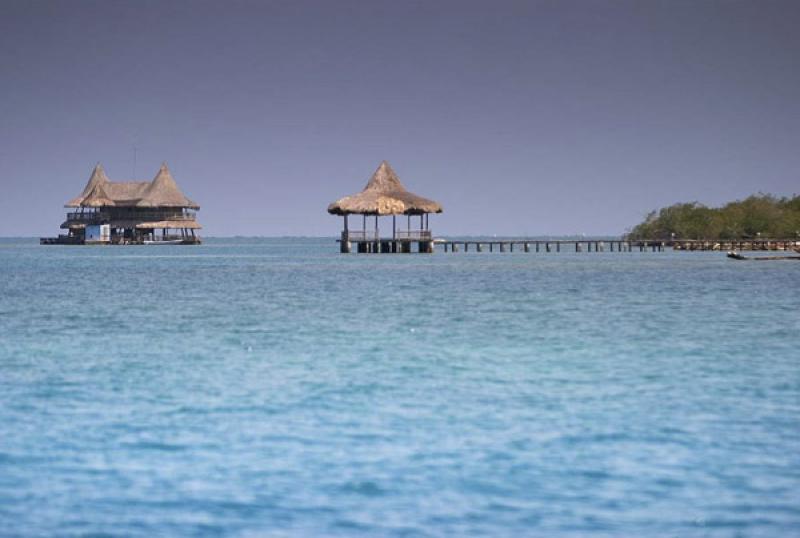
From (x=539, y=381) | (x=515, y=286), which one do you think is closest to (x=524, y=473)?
(x=539, y=381)

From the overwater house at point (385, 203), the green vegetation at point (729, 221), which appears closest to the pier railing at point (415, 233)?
the overwater house at point (385, 203)

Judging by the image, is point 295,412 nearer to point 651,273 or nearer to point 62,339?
point 62,339

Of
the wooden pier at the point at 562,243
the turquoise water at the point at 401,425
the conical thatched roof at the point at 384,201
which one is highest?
the conical thatched roof at the point at 384,201

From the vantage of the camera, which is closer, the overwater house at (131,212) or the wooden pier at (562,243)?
the wooden pier at (562,243)

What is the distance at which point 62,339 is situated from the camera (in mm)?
21891

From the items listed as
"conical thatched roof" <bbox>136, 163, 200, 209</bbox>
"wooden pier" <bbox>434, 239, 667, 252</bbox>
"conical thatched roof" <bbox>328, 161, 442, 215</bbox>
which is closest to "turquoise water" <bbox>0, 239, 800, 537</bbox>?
"conical thatched roof" <bbox>328, 161, 442, 215</bbox>

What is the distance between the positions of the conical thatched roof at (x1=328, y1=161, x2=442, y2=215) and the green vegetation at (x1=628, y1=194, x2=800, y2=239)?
32.1 meters

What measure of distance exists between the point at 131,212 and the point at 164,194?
14.8ft

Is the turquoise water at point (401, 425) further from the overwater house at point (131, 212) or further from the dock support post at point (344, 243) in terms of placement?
the overwater house at point (131, 212)

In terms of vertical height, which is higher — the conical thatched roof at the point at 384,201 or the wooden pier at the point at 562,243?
the conical thatched roof at the point at 384,201

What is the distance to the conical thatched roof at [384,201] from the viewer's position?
67.6 meters

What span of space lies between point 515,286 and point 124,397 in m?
27.0

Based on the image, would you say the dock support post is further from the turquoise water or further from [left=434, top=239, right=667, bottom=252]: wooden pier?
the turquoise water

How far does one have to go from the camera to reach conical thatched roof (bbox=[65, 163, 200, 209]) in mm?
114188
